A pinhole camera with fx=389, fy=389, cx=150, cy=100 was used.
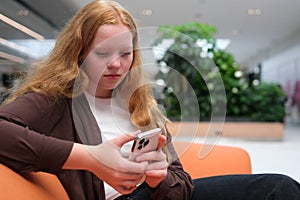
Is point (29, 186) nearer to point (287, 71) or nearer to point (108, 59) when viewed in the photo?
point (108, 59)

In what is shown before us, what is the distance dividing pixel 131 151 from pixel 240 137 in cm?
483

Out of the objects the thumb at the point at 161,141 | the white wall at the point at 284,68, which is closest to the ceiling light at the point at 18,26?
the thumb at the point at 161,141

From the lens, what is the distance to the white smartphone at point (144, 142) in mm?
583

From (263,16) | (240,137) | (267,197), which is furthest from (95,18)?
(263,16)

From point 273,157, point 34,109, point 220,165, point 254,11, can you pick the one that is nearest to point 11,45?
point 220,165

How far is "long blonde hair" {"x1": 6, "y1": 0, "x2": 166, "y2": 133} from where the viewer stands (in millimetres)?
640

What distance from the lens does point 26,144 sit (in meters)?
0.62

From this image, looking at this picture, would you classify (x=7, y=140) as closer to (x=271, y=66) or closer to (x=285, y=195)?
(x=285, y=195)

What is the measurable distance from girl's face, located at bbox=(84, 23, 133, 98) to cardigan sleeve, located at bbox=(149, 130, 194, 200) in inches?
9.0

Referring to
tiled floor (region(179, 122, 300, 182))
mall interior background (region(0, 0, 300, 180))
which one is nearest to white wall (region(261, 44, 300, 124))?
mall interior background (region(0, 0, 300, 180))

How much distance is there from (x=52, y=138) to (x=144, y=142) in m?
0.16

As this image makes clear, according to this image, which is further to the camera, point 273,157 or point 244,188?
point 273,157

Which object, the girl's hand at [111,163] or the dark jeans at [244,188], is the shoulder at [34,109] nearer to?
the girl's hand at [111,163]

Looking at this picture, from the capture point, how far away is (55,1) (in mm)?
2188
